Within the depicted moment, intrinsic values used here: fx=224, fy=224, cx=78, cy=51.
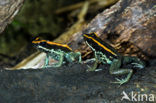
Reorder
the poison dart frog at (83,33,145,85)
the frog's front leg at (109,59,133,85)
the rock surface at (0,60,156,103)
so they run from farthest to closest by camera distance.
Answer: the poison dart frog at (83,33,145,85) → the frog's front leg at (109,59,133,85) → the rock surface at (0,60,156,103)

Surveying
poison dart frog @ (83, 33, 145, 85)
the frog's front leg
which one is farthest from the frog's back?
the frog's front leg

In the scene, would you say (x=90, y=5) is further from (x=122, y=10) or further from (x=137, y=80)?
(x=137, y=80)

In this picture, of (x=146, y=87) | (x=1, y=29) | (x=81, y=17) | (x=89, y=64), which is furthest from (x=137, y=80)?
(x=81, y=17)

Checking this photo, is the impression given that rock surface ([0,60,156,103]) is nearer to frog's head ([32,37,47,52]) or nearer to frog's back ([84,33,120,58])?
frog's back ([84,33,120,58])

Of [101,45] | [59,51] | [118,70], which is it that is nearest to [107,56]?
[101,45]

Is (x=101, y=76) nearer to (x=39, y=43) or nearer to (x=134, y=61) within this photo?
(x=134, y=61)

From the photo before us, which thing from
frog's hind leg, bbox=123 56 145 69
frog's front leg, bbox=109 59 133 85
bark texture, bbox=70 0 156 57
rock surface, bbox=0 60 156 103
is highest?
bark texture, bbox=70 0 156 57

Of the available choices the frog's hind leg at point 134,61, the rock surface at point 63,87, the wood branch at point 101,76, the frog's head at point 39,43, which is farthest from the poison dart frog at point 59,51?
the frog's hind leg at point 134,61

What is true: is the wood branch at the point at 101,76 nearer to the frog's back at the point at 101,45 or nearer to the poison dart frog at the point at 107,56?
the poison dart frog at the point at 107,56

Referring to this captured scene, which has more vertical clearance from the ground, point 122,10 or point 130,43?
point 122,10
